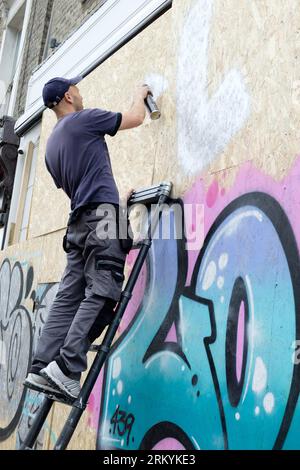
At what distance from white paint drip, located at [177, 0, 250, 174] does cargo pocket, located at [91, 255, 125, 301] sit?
0.75m

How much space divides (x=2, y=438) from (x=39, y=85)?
14.0ft

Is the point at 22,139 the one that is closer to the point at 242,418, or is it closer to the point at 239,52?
the point at 239,52

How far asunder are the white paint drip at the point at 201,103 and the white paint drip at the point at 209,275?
0.60m

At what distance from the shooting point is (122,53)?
4.68 m

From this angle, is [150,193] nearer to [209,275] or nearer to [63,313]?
[209,275]

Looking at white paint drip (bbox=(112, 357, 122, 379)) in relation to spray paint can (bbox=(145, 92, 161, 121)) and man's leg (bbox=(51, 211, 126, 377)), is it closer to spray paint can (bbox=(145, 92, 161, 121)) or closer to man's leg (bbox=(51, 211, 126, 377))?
man's leg (bbox=(51, 211, 126, 377))

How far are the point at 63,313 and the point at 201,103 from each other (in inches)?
57.3

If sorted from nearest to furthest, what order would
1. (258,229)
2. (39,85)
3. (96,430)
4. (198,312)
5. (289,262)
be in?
(289,262) → (258,229) → (198,312) → (96,430) → (39,85)

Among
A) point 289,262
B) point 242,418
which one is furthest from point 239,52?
point 242,418

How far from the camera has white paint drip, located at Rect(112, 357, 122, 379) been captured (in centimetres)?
366

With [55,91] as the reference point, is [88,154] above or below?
below

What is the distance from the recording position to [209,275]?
302 cm

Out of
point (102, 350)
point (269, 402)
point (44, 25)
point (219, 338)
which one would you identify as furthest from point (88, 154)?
point (44, 25)

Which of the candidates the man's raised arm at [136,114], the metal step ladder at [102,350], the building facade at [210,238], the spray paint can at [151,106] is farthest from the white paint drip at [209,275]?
the spray paint can at [151,106]
